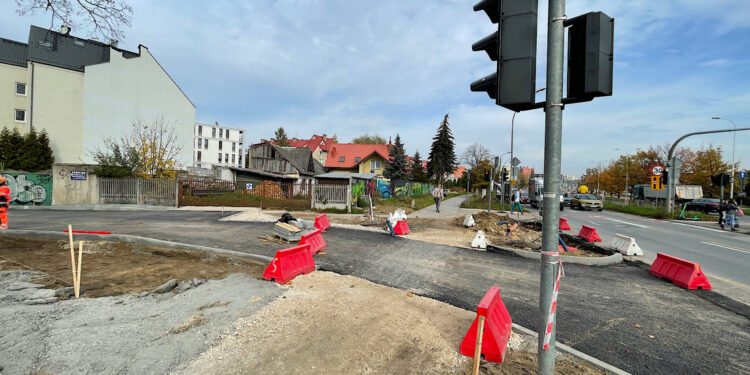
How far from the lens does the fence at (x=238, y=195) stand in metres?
21.7

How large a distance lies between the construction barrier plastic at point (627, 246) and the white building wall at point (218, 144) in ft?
257

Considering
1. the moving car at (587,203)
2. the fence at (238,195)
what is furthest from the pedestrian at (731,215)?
the fence at (238,195)

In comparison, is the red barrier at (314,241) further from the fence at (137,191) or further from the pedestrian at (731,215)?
the pedestrian at (731,215)

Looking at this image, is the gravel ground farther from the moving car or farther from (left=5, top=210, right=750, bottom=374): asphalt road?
the moving car

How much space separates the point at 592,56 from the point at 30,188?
28248 millimetres

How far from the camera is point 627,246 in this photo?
9672mm

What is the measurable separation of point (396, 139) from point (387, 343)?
4789cm

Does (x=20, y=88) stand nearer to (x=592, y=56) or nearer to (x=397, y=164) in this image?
(x=397, y=164)

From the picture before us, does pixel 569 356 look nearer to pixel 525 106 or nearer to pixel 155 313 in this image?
pixel 525 106

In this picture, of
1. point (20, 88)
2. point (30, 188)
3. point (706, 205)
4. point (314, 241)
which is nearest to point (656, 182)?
point (706, 205)

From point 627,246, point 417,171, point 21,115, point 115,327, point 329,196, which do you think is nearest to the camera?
point 115,327

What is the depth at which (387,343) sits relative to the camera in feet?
12.2

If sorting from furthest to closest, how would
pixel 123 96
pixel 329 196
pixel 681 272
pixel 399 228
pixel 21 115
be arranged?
pixel 123 96 < pixel 21 115 < pixel 329 196 < pixel 399 228 < pixel 681 272

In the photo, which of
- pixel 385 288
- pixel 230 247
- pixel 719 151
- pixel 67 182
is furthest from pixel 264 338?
pixel 719 151
